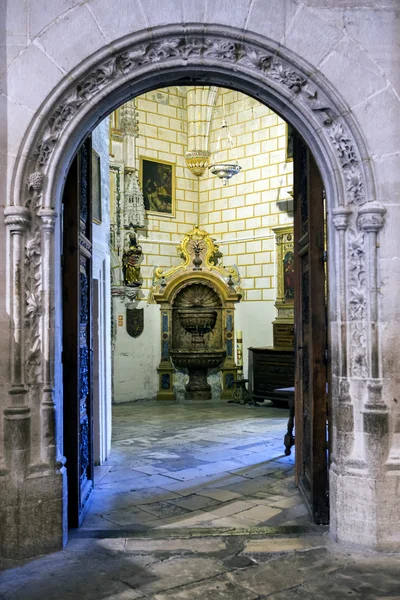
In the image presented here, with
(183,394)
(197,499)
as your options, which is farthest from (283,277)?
(197,499)

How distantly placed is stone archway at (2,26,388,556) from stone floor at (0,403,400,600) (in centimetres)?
29

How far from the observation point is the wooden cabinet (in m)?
10.7

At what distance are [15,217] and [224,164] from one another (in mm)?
7512

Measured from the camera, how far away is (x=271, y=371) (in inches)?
432

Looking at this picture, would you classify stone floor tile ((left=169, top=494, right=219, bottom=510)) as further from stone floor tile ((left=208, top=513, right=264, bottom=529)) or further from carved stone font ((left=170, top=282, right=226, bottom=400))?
carved stone font ((left=170, top=282, right=226, bottom=400))

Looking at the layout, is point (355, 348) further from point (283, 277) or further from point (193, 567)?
point (283, 277)

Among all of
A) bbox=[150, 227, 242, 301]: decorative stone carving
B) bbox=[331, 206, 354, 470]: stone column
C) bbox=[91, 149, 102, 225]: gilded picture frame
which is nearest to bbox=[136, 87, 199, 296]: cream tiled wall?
bbox=[150, 227, 242, 301]: decorative stone carving

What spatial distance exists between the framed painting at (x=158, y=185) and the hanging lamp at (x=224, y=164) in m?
0.90

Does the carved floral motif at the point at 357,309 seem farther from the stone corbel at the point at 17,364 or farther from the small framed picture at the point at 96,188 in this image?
the small framed picture at the point at 96,188

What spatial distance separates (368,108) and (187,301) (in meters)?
8.59

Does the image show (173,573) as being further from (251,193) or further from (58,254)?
(251,193)

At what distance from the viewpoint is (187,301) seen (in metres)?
12.5

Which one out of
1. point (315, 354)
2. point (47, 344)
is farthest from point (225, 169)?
point (47, 344)

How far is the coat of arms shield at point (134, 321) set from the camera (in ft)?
38.7
